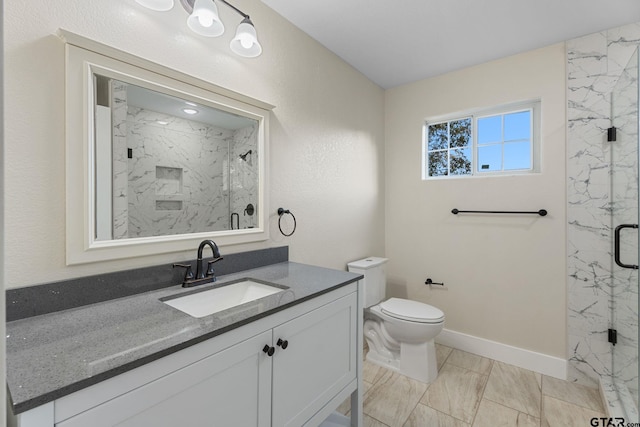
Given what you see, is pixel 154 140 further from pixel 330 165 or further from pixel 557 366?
pixel 557 366

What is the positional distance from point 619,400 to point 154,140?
2907 mm

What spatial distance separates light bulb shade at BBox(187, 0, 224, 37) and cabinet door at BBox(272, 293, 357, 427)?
1334 millimetres

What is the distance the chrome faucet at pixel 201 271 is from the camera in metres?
1.29

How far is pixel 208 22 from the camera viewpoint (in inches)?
51.5

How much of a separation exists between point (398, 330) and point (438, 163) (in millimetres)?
1563

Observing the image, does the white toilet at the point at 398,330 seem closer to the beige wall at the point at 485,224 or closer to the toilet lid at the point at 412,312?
the toilet lid at the point at 412,312

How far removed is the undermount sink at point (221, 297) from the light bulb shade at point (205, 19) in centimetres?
117

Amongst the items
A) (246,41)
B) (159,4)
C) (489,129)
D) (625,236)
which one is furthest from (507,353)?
(159,4)

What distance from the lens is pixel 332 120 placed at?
2260 mm

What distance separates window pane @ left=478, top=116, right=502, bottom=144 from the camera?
2.45m

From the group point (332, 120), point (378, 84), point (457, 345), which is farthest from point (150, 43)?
point (457, 345)

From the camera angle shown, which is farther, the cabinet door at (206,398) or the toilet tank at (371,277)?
the toilet tank at (371,277)

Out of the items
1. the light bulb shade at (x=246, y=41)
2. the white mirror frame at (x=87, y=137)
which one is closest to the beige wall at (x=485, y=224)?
the light bulb shade at (x=246, y=41)

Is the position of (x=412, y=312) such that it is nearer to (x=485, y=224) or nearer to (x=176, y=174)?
(x=485, y=224)
